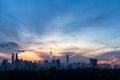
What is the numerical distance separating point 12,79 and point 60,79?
1504 inches

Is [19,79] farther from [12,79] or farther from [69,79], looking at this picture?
[69,79]

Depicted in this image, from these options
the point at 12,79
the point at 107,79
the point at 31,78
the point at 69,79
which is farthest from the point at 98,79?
the point at 12,79

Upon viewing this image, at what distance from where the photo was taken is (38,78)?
19288 centimetres

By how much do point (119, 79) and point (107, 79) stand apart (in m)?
9.98

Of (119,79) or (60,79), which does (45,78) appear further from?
(119,79)

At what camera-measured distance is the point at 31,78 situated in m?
198

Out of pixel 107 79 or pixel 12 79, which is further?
pixel 107 79

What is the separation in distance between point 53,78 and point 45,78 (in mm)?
6402

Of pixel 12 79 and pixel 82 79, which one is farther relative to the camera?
pixel 82 79

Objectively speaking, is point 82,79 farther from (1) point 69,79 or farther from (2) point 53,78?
(2) point 53,78

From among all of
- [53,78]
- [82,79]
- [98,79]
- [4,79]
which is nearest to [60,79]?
[53,78]

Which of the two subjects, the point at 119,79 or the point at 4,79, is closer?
the point at 4,79

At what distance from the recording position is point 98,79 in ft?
654

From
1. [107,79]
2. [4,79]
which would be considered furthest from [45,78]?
[107,79]
